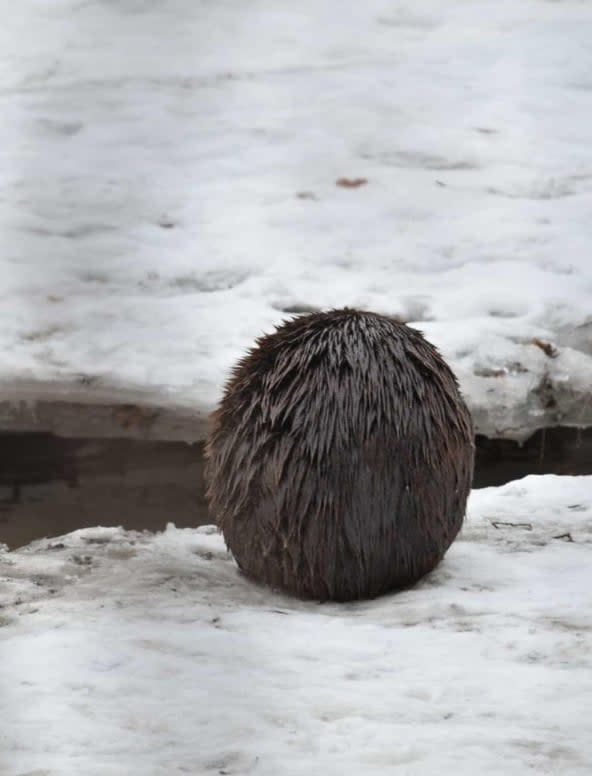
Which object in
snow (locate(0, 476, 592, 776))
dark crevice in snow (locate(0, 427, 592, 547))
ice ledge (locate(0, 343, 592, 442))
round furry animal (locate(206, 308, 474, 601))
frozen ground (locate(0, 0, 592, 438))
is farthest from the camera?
frozen ground (locate(0, 0, 592, 438))

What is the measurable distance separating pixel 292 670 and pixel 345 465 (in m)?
0.74

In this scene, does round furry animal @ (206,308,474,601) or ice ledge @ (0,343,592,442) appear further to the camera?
ice ledge @ (0,343,592,442)

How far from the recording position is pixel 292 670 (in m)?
2.76

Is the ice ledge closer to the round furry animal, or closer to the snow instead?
the snow

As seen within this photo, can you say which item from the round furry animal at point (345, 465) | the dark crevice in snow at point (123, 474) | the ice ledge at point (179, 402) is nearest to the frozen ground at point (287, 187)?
the ice ledge at point (179, 402)

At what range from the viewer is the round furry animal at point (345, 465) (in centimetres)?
337

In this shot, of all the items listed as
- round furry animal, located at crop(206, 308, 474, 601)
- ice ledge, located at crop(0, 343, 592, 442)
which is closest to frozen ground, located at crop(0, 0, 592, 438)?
ice ledge, located at crop(0, 343, 592, 442)

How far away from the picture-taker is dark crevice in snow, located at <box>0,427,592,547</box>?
16.4 ft

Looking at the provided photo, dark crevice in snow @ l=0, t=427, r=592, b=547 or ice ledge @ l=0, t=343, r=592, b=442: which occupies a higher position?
ice ledge @ l=0, t=343, r=592, b=442

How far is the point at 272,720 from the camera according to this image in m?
2.49

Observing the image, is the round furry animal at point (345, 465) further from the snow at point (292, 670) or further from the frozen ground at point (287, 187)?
the frozen ground at point (287, 187)

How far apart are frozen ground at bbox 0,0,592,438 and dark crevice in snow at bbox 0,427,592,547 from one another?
0.47 feet

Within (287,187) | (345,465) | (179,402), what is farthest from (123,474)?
(287,187)

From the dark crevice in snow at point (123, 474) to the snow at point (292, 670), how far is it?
3.70 ft
